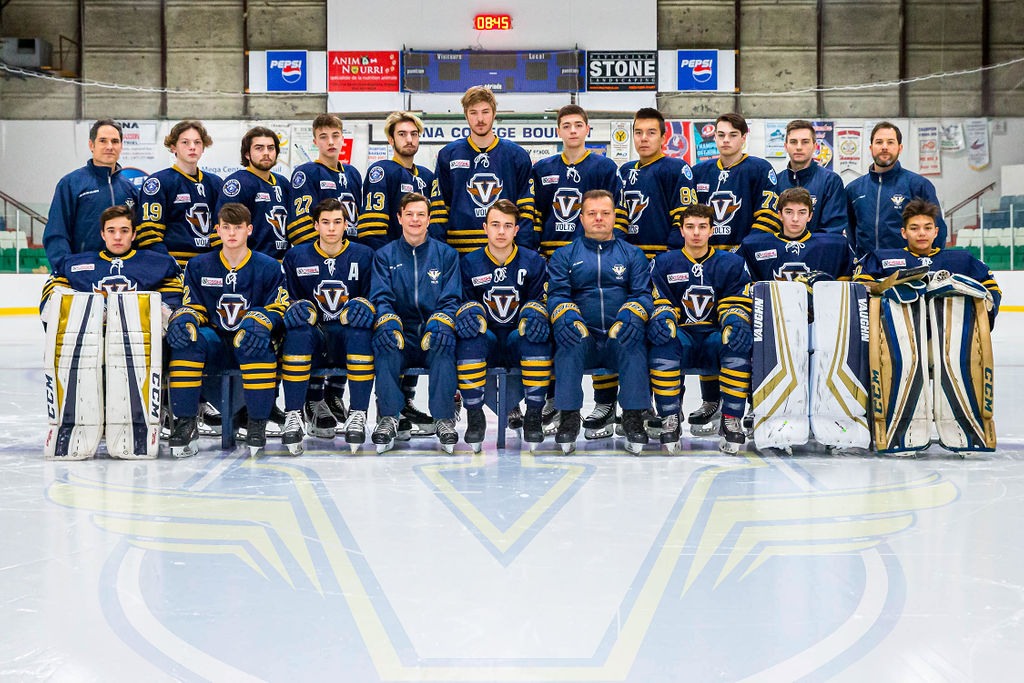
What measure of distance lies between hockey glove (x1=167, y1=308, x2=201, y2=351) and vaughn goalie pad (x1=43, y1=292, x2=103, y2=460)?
28cm

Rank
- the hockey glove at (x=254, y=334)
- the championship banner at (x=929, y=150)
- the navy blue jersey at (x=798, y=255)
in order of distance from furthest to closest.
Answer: the championship banner at (x=929, y=150) < the navy blue jersey at (x=798, y=255) < the hockey glove at (x=254, y=334)

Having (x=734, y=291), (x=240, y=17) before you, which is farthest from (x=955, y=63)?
(x=734, y=291)

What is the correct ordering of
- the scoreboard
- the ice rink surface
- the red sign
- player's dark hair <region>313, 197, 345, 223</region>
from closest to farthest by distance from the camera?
the ice rink surface → player's dark hair <region>313, 197, 345, 223</region> → the scoreboard → the red sign

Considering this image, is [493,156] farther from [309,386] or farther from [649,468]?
[649,468]

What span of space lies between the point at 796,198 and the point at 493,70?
9.38 m

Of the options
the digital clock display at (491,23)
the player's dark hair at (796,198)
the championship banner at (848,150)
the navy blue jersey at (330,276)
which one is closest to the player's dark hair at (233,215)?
the navy blue jersey at (330,276)

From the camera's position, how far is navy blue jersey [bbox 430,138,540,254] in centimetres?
435

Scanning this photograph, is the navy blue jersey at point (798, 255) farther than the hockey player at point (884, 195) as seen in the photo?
No

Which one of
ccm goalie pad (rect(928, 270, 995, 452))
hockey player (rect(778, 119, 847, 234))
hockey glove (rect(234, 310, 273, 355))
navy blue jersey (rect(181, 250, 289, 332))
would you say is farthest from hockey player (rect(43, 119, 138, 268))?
ccm goalie pad (rect(928, 270, 995, 452))

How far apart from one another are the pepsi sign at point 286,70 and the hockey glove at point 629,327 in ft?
35.4

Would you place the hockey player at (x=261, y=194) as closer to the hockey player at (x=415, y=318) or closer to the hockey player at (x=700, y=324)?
the hockey player at (x=415, y=318)

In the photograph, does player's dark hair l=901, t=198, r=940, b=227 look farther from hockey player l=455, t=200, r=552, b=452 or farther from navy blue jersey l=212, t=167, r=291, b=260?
navy blue jersey l=212, t=167, r=291, b=260

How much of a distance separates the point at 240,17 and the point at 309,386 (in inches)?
449

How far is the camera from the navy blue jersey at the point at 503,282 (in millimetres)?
4039
